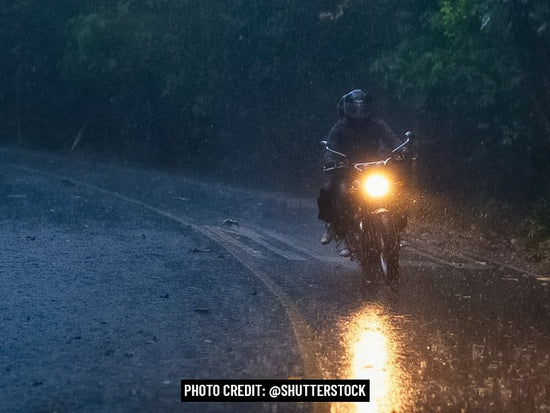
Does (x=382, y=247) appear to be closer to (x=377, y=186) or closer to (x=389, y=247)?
(x=389, y=247)

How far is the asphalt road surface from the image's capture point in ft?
23.2

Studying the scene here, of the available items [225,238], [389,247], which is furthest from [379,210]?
[225,238]

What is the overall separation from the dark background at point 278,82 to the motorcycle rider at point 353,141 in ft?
15.8

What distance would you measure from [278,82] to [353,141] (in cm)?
1474

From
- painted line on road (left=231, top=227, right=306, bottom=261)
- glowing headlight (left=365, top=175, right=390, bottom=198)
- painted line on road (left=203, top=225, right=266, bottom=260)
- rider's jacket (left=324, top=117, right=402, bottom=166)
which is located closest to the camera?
glowing headlight (left=365, top=175, right=390, bottom=198)

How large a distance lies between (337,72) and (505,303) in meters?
15.0

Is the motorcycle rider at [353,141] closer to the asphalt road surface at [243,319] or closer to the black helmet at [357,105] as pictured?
the black helmet at [357,105]

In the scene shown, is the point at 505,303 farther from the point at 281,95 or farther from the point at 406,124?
the point at 281,95

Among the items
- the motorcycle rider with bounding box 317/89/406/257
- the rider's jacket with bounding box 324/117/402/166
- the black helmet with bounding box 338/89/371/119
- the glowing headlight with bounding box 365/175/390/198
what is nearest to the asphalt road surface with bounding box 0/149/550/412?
the motorcycle rider with bounding box 317/89/406/257

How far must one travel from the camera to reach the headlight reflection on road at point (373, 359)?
6.68m

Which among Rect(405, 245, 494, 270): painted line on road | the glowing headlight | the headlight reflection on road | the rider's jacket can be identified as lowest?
the headlight reflection on road

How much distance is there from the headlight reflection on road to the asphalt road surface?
21 millimetres

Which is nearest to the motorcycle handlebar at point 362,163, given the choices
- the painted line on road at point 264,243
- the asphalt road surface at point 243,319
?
the asphalt road surface at point 243,319

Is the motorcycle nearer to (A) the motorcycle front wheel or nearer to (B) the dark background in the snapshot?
(A) the motorcycle front wheel
